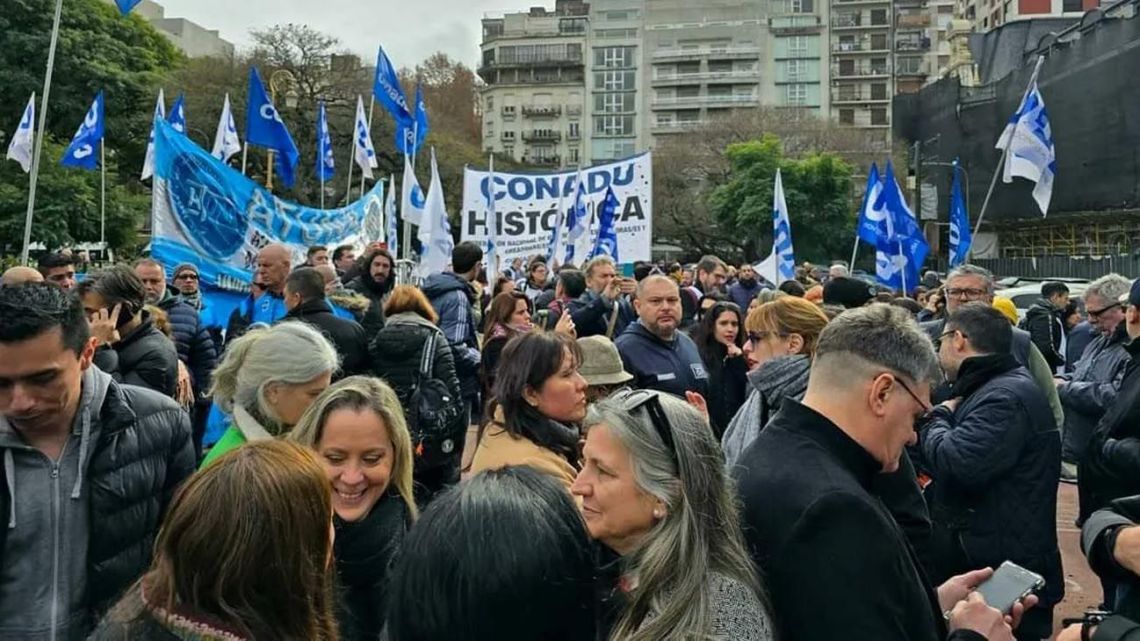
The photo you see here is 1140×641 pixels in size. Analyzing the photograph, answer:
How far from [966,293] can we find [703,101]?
258 ft

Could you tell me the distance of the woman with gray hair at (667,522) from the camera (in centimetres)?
177

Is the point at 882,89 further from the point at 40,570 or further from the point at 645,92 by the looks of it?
the point at 40,570

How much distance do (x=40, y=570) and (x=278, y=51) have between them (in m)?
39.7

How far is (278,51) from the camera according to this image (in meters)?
39.2

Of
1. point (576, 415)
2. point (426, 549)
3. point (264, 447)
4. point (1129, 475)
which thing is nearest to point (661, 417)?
point (426, 549)

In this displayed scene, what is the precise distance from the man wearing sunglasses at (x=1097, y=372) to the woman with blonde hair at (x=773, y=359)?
6.98 ft

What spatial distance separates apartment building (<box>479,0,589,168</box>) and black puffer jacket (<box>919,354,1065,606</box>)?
3207 inches

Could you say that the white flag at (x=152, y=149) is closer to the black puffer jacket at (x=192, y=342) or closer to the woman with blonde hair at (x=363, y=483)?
the black puffer jacket at (x=192, y=342)

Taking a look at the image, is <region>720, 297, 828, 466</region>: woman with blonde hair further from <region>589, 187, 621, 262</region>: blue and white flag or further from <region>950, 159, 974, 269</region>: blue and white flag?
<region>950, 159, 974, 269</region>: blue and white flag

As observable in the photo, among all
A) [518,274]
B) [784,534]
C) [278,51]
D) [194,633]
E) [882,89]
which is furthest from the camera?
[882,89]

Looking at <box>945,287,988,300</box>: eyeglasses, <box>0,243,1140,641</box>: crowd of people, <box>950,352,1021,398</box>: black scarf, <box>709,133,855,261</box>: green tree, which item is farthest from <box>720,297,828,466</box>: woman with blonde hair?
<box>709,133,855,261</box>: green tree

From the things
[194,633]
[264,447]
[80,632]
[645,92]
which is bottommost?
[80,632]

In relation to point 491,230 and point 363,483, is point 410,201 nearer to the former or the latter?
point 491,230

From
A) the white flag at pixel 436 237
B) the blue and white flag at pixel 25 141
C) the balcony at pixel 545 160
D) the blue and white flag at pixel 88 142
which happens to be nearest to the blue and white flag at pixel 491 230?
the white flag at pixel 436 237
